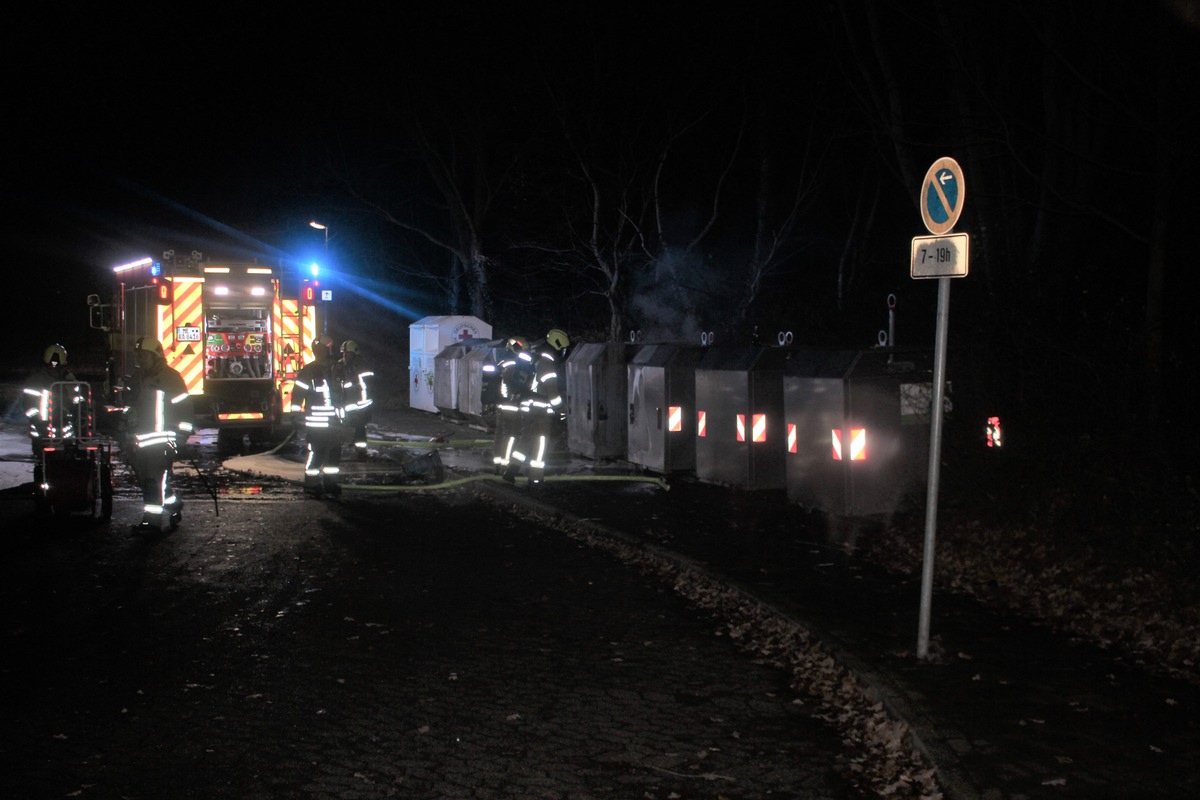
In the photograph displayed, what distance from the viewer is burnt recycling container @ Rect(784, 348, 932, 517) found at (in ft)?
Result: 36.6

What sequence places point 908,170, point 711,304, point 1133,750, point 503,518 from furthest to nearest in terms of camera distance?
1. point 711,304
2. point 908,170
3. point 503,518
4. point 1133,750

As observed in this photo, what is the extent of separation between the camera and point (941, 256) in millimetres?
6570

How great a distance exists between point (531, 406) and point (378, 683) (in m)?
8.20

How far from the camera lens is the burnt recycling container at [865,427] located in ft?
36.6

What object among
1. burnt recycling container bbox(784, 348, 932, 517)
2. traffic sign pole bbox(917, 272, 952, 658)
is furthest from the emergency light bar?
traffic sign pole bbox(917, 272, 952, 658)

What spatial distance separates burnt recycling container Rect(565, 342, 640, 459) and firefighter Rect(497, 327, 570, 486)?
5.37 ft

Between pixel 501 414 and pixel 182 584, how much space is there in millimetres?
6375

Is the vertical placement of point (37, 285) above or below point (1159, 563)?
above

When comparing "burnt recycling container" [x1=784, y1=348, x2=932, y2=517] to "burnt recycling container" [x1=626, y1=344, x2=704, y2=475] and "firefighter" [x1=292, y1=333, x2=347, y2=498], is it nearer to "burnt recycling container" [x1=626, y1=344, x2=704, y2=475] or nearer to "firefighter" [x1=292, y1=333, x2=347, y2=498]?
"burnt recycling container" [x1=626, y1=344, x2=704, y2=475]

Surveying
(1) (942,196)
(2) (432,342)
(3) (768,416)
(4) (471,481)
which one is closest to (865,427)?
(3) (768,416)

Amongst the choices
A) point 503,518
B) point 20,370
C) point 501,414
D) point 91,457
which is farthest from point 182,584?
point 20,370

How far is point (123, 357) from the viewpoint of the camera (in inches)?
797

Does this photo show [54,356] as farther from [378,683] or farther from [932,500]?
[932,500]

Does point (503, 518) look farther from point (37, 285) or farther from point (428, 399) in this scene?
point (37, 285)
